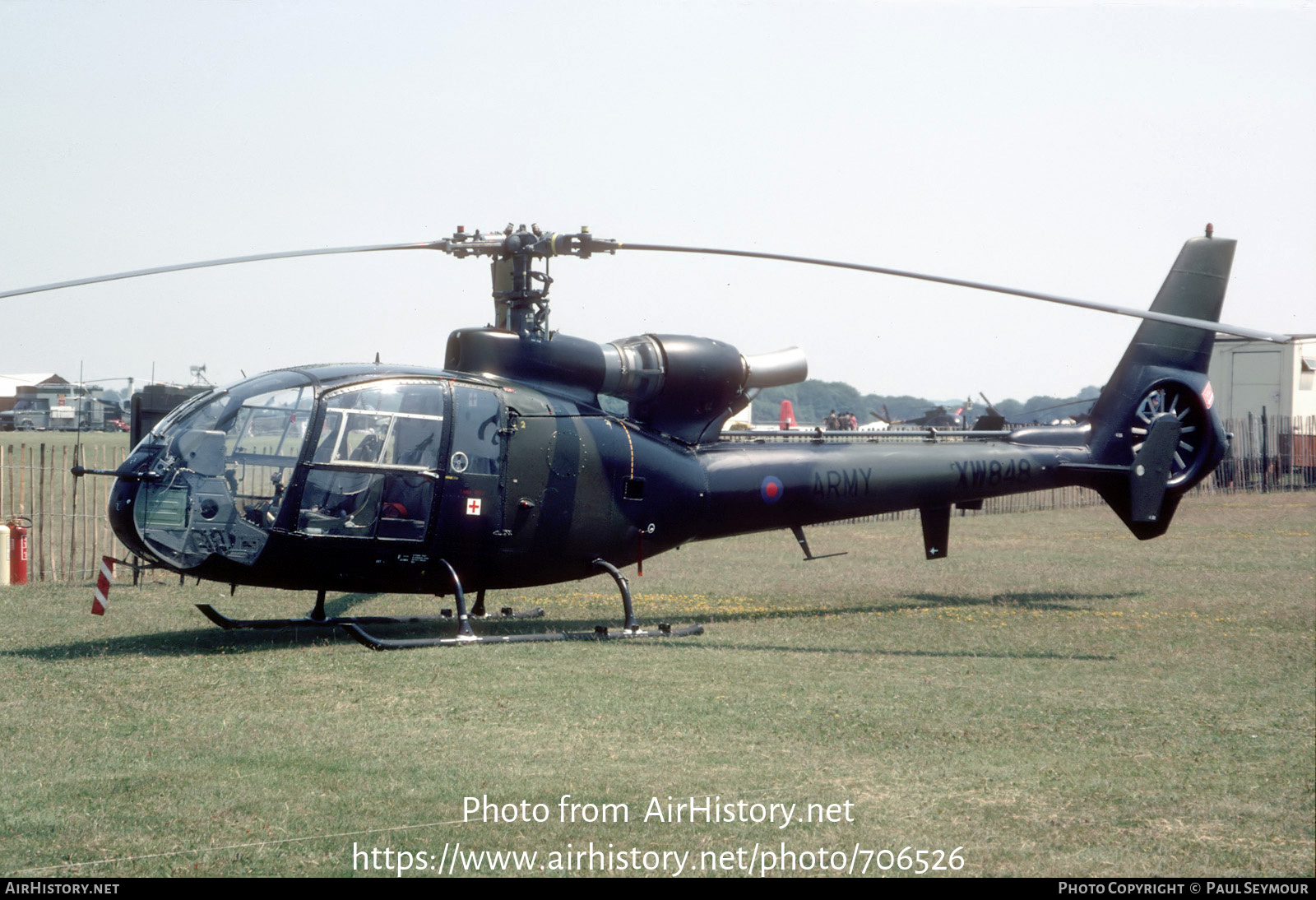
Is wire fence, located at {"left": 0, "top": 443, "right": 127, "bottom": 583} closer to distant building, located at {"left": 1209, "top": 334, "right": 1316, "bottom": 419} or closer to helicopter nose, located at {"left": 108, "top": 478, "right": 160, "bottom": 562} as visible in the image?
helicopter nose, located at {"left": 108, "top": 478, "right": 160, "bottom": 562}

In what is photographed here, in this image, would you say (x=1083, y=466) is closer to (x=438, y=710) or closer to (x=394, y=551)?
(x=394, y=551)

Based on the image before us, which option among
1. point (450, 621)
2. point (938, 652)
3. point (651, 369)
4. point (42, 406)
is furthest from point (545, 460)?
point (42, 406)

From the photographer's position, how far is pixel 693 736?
7.60 m

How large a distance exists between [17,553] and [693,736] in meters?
11.8

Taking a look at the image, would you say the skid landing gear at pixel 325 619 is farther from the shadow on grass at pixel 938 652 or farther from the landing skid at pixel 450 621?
the shadow on grass at pixel 938 652

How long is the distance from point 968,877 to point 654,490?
781 centimetres

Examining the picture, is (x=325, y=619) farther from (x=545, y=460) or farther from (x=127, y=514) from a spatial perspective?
(x=545, y=460)

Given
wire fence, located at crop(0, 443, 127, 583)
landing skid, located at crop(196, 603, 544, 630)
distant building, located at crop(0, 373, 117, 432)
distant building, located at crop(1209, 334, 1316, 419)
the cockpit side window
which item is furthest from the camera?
distant building, located at crop(0, 373, 117, 432)

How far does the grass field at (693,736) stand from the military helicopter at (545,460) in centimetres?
100

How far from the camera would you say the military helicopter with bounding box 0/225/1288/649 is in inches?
405

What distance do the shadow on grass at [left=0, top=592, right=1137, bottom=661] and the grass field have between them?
0.07m

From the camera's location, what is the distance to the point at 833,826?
576 centimetres

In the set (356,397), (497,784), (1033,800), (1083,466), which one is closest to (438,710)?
(497,784)

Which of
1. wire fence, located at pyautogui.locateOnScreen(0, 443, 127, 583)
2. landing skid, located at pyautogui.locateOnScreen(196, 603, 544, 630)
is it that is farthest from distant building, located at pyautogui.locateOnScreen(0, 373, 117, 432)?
landing skid, located at pyautogui.locateOnScreen(196, 603, 544, 630)
